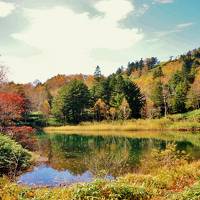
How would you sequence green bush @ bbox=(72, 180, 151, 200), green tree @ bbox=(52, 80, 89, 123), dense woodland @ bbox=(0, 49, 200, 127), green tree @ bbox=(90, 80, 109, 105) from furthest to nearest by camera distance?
green tree @ bbox=(90, 80, 109, 105) → green tree @ bbox=(52, 80, 89, 123) → dense woodland @ bbox=(0, 49, 200, 127) → green bush @ bbox=(72, 180, 151, 200)

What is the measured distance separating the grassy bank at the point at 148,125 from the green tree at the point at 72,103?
551 centimetres

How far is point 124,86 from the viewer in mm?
95562

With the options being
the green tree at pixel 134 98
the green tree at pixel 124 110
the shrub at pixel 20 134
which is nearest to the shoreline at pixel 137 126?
the green tree at pixel 124 110

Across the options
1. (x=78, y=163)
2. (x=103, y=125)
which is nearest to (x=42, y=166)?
(x=78, y=163)

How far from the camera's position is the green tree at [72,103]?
93.2 metres

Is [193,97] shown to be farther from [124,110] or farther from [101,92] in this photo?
[101,92]

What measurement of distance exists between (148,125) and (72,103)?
73.0 ft

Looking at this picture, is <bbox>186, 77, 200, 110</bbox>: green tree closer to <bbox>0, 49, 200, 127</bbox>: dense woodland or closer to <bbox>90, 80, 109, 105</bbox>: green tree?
<bbox>0, 49, 200, 127</bbox>: dense woodland

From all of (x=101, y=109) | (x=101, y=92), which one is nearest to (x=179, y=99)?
(x=101, y=109)

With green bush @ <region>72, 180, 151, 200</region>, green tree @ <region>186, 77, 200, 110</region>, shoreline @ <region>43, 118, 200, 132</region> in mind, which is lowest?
shoreline @ <region>43, 118, 200, 132</region>

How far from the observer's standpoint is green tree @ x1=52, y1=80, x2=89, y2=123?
93188 millimetres

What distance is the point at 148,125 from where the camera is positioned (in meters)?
79.6

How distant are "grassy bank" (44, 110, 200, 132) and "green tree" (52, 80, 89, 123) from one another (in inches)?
217

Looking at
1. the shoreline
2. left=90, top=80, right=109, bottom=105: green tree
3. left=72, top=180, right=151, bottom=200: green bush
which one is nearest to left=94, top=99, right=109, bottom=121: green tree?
left=90, top=80, right=109, bottom=105: green tree
